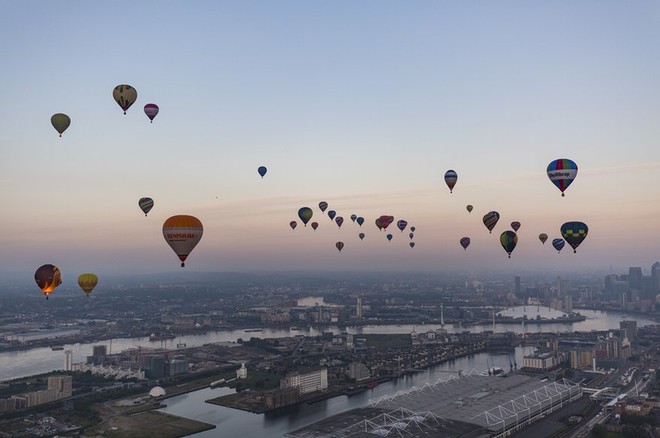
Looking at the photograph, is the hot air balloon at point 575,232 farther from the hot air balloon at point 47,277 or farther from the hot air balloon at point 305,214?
the hot air balloon at point 47,277

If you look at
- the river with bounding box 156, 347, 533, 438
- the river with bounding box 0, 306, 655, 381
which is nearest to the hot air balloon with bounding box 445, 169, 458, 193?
the river with bounding box 156, 347, 533, 438

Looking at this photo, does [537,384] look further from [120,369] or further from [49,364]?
[49,364]

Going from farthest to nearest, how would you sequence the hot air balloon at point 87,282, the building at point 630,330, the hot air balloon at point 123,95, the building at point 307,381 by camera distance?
the building at point 630,330, the building at point 307,381, the hot air balloon at point 87,282, the hot air balloon at point 123,95

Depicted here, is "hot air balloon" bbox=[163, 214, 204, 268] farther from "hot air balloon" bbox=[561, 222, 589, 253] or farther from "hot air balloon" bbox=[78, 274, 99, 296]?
"hot air balloon" bbox=[561, 222, 589, 253]

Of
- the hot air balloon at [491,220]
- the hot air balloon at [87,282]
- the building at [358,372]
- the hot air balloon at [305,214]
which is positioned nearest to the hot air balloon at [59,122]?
the hot air balloon at [87,282]

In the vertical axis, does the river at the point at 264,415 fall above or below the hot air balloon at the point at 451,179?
below

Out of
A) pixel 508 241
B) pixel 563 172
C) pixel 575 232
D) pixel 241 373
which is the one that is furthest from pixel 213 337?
pixel 563 172

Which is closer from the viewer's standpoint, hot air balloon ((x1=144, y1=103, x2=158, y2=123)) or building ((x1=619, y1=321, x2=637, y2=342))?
hot air balloon ((x1=144, y1=103, x2=158, y2=123))
